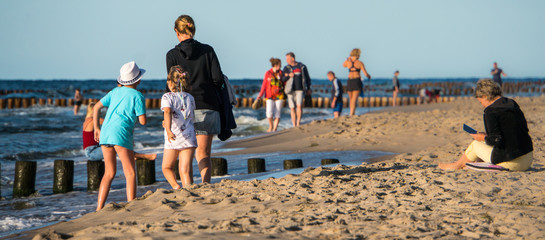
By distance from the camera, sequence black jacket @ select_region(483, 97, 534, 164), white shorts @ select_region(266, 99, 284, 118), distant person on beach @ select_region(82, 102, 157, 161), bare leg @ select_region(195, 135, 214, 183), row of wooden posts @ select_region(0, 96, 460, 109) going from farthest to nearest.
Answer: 1. row of wooden posts @ select_region(0, 96, 460, 109)
2. white shorts @ select_region(266, 99, 284, 118)
3. distant person on beach @ select_region(82, 102, 157, 161)
4. black jacket @ select_region(483, 97, 534, 164)
5. bare leg @ select_region(195, 135, 214, 183)

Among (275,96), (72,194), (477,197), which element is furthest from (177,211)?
(275,96)

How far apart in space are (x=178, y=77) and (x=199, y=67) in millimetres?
230

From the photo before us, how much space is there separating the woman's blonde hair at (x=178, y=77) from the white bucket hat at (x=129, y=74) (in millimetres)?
323

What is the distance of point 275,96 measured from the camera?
14.0 m

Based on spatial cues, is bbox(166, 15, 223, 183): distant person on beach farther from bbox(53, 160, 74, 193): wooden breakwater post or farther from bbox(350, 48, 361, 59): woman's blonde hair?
bbox(350, 48, 361, 59): woman's blonde hair

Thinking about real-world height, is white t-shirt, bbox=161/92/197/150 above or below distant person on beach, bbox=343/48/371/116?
below

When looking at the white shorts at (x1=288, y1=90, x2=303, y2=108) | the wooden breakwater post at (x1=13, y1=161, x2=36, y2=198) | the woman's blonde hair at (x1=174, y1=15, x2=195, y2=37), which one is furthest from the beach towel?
the white shorts at (x1=288, y1=90, x2=303, y2=108)

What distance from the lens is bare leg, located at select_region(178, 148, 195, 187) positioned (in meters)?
5.71

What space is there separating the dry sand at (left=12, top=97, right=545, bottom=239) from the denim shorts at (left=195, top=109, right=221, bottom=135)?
54 cm

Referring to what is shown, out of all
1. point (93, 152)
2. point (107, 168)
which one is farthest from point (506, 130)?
point (93, 152)

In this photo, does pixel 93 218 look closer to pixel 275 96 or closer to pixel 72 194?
pixel 72 194

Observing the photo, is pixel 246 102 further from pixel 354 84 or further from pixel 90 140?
pixel 90 140

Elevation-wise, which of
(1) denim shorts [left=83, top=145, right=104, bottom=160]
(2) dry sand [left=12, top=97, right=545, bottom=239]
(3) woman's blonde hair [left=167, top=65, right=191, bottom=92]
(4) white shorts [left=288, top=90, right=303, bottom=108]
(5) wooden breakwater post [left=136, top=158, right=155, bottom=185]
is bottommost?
(5) wooden breakwater post [left=136, top=158, right=155, bottom=185]

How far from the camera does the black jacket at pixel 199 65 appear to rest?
5.64 metres
